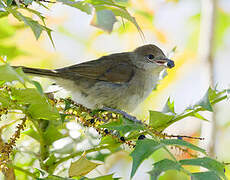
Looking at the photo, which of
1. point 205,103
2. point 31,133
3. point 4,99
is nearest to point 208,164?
point 205,103

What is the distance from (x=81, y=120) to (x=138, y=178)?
1978 mm

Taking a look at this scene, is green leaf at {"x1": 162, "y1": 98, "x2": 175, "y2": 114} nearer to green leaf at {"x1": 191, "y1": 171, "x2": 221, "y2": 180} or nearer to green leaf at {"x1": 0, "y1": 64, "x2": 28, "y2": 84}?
green leaf at {"x1": 191, "y1": 171, "x2": 221, "y2": 180}

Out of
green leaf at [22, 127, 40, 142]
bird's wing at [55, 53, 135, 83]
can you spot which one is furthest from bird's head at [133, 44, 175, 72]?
green leaf at [22, 127, 40, 142]

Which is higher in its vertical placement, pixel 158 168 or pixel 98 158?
pixel 158 168

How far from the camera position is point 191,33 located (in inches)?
215

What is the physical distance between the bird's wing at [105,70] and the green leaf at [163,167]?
2.29 metres

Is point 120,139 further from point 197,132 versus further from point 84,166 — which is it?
point 197,132

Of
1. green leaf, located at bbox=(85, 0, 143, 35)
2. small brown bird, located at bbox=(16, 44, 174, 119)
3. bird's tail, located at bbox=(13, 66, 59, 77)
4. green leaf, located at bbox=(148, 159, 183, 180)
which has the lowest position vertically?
small brown bird, located at bbox=(16, 44, 174, 119)

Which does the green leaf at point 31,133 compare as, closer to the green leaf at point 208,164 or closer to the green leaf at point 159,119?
the green leaf at point 159,119

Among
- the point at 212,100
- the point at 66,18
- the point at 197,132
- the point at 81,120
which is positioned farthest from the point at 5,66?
the point at 197,132

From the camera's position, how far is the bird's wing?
155 inches

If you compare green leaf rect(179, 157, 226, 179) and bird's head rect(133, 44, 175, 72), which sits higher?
green leaf rect(179, 157, 226, 179)

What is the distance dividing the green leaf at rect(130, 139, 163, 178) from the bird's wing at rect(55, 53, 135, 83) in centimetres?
216

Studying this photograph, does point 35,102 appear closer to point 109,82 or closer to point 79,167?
point 79,167
